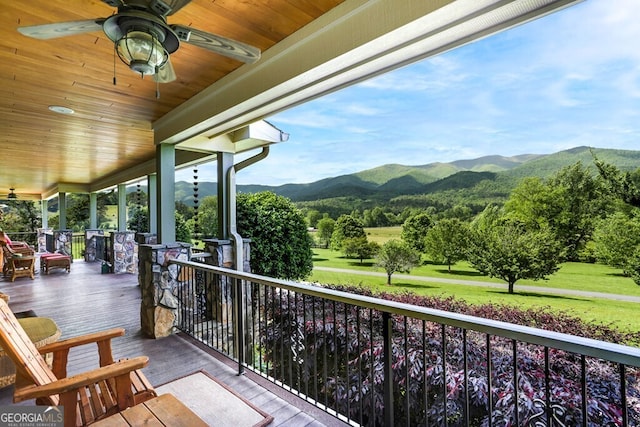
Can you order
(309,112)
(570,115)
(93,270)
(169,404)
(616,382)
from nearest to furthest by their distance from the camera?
(169,404)
(616,382)
(570,115)
(93,270)
(309,112)

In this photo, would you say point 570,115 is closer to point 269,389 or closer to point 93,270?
point 269,389

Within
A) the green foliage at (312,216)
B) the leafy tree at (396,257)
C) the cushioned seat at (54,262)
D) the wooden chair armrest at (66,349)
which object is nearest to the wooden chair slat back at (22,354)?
the wooden chair armrest at (66,349)

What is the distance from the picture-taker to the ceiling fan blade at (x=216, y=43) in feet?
5.43

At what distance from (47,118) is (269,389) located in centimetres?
444

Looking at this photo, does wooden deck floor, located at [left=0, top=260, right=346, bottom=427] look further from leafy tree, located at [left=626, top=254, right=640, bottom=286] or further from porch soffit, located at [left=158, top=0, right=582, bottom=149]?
leafy tree, located at [left=626, top=254, right=640, bottom=286]

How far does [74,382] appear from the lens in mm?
1464

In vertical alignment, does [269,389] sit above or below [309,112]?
below

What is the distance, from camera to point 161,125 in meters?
4.22

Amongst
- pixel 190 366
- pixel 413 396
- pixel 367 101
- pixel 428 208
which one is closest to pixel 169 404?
pixel 190 366

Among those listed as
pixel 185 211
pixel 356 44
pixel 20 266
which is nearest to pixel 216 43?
pixel 356 44

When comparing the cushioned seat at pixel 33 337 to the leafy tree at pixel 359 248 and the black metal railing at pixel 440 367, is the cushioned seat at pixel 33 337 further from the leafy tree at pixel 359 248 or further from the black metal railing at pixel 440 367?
the leafy tree at pixel 359 248

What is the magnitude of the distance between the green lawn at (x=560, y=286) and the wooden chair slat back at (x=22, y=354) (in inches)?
228

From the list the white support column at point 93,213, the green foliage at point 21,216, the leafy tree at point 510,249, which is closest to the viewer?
the leafy tree at point 510,249

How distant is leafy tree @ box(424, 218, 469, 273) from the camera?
242 inches
